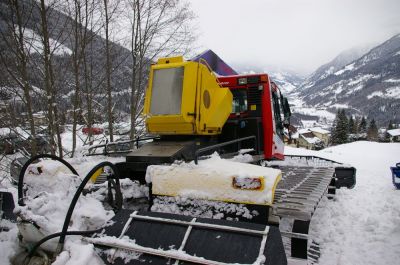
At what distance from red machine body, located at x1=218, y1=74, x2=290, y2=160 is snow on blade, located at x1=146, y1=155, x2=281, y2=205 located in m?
3.22

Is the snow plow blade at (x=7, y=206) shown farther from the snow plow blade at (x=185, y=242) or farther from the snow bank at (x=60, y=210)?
the snow plow blade at (x=185, y=242)

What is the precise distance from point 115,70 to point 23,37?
152 inches

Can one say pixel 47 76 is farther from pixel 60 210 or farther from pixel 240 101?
pixel 60 210

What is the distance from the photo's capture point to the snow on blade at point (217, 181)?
3363 millimetres

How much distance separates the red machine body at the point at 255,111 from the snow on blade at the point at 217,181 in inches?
127

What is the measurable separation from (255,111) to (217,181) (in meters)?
→ 3.92

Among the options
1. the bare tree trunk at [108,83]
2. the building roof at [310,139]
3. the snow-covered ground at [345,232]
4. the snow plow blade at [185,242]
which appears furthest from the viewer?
the building roof at [310,139]

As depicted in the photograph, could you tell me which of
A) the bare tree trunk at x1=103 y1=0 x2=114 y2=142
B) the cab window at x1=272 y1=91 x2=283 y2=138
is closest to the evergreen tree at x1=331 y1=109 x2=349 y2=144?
the bare tree trunk at x1=103 y1=0 x2=114 y2=142

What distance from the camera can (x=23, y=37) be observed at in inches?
349

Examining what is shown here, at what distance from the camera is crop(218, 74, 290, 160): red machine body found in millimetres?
7051

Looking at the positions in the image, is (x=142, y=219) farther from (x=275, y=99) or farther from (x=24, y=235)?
(x=275, y=99)

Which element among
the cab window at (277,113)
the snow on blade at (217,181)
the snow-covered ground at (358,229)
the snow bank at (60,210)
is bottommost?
the snow-covered ground at (358,229)

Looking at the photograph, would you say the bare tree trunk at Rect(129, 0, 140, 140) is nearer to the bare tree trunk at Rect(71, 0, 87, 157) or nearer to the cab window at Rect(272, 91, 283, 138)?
the bare tree trunk at Rect(71, 0, 87, 157)

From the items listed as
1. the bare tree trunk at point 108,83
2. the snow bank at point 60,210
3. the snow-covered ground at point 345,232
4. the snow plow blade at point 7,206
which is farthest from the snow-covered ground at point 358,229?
the bare tree trunk at point 108,83
